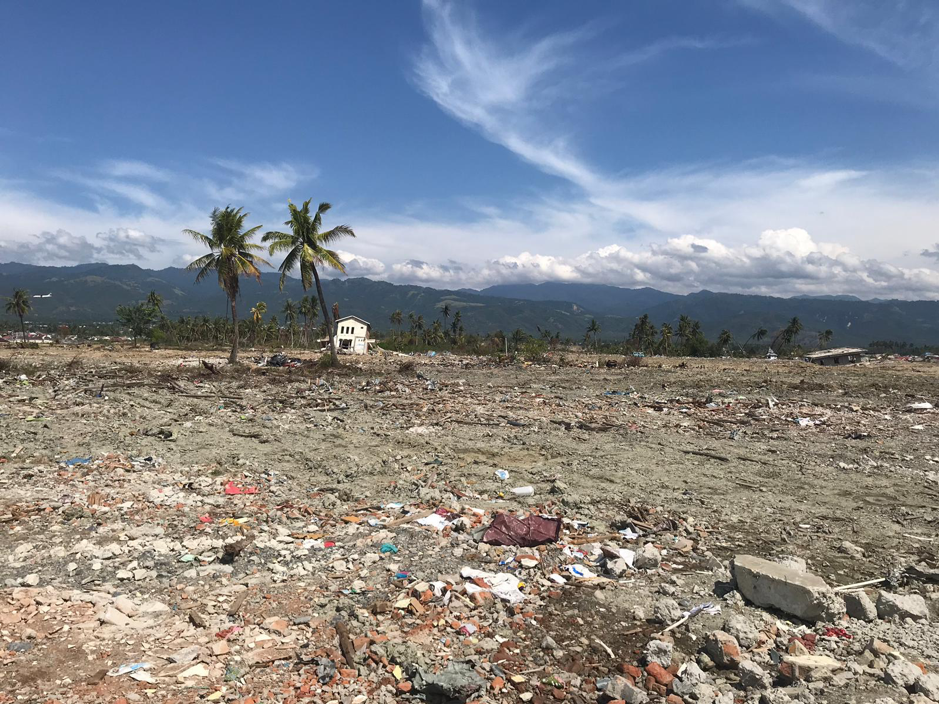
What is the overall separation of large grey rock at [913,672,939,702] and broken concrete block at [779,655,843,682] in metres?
0.39

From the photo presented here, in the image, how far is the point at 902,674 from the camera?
318cm

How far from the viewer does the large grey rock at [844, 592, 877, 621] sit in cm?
394

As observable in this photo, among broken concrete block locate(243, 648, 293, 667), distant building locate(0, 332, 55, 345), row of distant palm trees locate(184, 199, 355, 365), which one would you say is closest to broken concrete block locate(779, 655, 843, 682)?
broken concrete block locate(243, 648, 293, 667)

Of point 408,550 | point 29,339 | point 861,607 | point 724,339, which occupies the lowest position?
point 29,339

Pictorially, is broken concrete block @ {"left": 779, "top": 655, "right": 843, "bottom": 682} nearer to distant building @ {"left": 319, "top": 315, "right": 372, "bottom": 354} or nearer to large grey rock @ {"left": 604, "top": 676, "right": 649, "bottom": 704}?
large grey rock @ {"left": 604, "top": 676, "right": 649, "bottom": 704}

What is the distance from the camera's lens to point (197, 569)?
4.50 m

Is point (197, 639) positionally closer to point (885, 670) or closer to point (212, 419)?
point (885, 670)

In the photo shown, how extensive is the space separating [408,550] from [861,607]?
3.88 m

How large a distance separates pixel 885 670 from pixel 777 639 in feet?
2.02

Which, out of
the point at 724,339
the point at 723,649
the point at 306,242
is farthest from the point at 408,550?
the point at 724,339

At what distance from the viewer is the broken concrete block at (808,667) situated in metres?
3.25

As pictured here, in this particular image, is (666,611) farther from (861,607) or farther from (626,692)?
(861,607)

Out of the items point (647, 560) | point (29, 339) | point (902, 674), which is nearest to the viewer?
point (902, 674)

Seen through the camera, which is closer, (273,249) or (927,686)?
(927,686)
